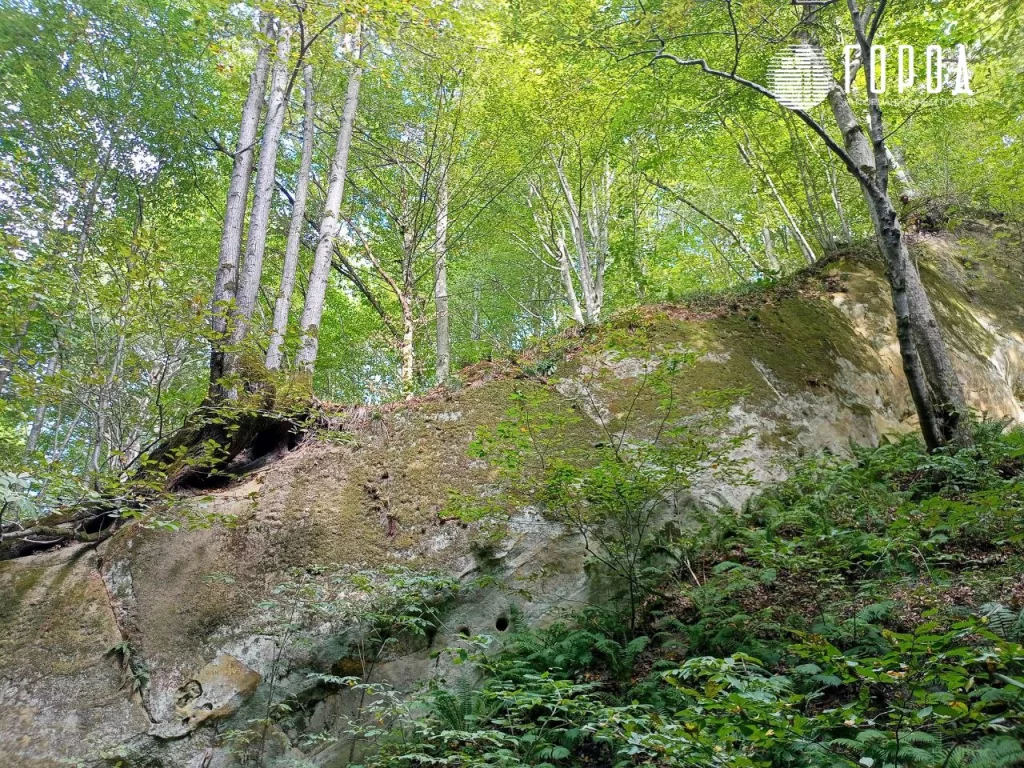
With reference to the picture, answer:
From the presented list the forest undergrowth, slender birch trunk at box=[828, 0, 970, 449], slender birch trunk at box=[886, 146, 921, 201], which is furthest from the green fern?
slender birch trunk at box=[886, 146, 921, 201]

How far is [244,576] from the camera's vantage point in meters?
5.65

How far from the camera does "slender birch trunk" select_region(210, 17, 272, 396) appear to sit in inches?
263

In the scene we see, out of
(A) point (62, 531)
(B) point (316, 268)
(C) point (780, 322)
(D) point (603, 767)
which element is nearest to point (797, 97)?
(C) point (780, 322)

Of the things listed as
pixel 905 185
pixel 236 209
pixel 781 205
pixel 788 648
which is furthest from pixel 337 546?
pixel 905 185

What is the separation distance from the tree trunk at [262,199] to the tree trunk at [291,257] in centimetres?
47

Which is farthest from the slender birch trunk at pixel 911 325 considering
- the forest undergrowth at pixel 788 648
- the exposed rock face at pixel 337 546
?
the exposed rock face at pixel 337 546

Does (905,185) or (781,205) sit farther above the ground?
(905,185)

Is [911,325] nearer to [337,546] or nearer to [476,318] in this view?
[337,546]

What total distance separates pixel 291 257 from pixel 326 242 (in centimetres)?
64

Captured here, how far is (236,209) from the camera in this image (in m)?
7.45

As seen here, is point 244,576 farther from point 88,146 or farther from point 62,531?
point 88,146

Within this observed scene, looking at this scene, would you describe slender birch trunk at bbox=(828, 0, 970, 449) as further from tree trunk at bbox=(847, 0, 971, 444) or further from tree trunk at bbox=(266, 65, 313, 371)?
tree trunk at bbox=(266, 65, 313, 371)

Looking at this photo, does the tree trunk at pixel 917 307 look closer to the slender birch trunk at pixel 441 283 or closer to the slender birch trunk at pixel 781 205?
the slender birch trunk at pixel 781 205

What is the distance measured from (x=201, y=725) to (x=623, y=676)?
3.68 meters
